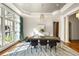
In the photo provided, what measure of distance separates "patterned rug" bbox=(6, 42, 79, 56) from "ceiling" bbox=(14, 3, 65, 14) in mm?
863

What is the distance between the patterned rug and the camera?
10.8 ft

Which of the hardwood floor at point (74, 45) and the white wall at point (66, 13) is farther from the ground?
the white wall at point (66, 13)

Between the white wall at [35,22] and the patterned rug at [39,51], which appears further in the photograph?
the white wall at [35,22]

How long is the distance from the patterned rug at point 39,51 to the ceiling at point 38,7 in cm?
86

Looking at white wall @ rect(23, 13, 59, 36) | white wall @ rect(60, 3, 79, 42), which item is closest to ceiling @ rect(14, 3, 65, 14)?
white wall @ rect(23, 13, 59, 36)

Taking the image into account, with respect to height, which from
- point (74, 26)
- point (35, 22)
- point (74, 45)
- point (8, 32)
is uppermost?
point (35, 22)

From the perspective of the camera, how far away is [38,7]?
133 inches

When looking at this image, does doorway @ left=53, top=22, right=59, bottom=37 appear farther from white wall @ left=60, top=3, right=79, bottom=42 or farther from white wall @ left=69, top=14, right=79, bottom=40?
white wall @ left=69, top=14, right=79, bottom=40

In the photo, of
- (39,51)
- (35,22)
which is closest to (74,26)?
(35,22)

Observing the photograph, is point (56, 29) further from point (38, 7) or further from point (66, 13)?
point (38, 7)

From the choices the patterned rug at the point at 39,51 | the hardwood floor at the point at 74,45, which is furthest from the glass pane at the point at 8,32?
the hardwood floor at the point at 74,45

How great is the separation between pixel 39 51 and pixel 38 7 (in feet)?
3.59

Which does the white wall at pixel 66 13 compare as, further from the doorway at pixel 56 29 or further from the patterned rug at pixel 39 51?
the patterned rug at pixel 39 51

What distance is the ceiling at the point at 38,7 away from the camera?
10.7ft
